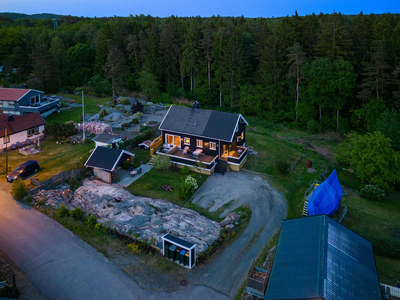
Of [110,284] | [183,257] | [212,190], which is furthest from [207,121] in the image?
[110,284]

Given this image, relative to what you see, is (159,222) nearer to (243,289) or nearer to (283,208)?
(243,289)

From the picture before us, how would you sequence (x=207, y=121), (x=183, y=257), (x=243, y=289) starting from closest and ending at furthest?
1. (x=243, y=289)
2. (x=183, y=257)
3. (x=207, y=121)

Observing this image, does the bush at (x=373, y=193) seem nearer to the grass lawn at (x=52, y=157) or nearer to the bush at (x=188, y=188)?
the bush at (x=188, y=188)

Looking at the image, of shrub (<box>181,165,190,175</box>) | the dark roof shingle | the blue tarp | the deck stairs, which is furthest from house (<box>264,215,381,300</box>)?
the dark roof shingle

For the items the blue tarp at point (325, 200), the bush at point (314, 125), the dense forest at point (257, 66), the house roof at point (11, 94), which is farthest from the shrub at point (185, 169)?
A: the house roof at point (11, 94)

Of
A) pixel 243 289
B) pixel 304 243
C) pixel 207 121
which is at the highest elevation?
pixel 207 121

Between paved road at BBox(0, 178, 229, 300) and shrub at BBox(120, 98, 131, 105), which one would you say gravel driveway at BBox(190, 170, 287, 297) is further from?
shrub at BBox(120, 98, 131, 105)
